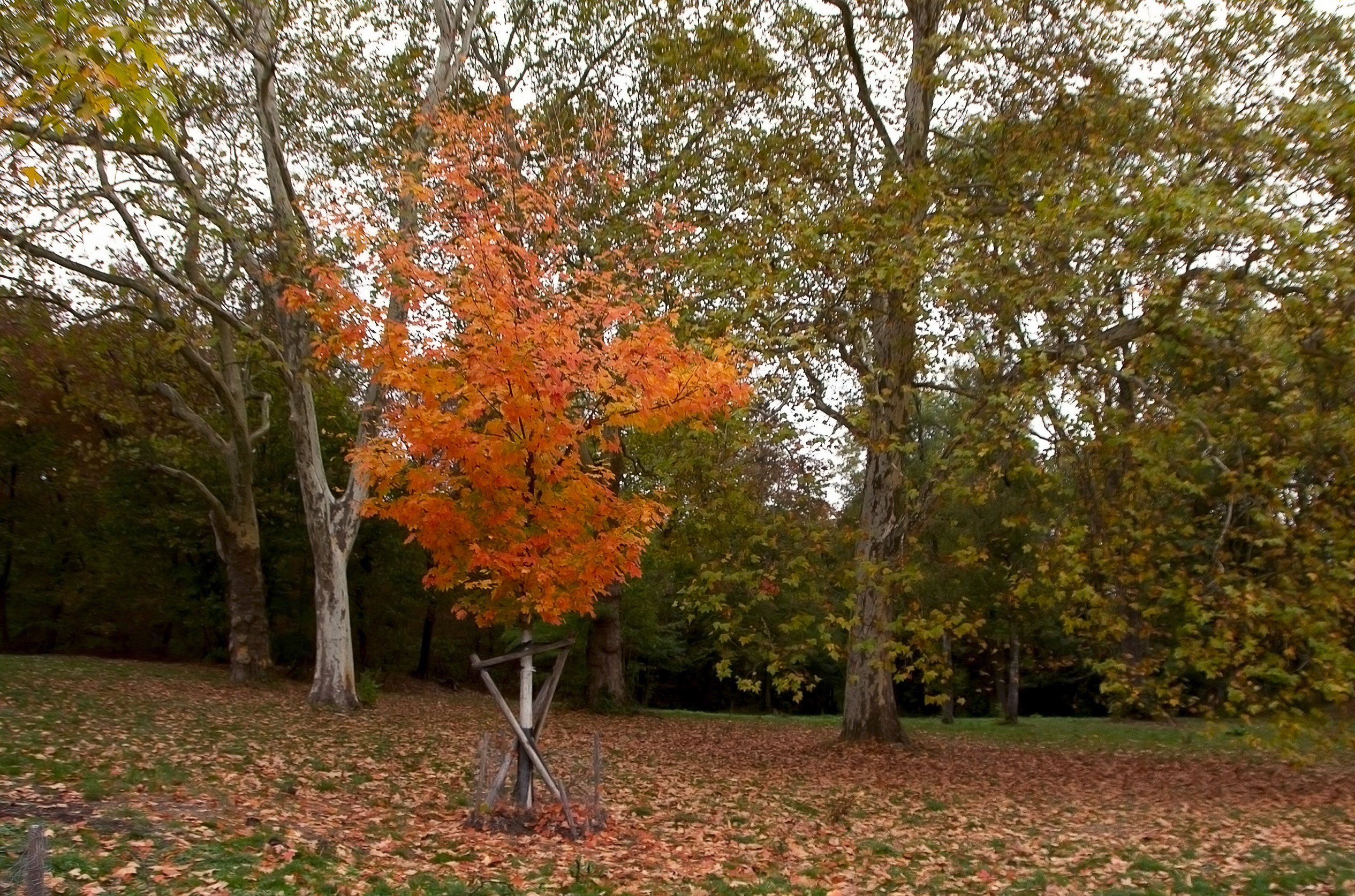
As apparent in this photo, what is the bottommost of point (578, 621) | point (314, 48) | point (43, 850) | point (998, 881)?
point (998, 881)

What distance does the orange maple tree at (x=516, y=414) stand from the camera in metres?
7.66

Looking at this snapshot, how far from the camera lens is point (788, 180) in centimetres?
1324

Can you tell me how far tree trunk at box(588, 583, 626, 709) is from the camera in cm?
2369

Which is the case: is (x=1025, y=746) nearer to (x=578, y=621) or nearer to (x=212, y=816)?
(x=578, y=621)

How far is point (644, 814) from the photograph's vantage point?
9.47 metres

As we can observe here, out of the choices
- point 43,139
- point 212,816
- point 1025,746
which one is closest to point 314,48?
point 43,139

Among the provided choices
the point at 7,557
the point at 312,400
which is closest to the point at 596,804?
the point at 312,400

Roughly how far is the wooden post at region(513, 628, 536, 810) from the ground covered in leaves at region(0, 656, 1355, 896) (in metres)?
0.41

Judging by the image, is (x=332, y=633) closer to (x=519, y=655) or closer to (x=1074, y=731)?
(x=519, y=655)

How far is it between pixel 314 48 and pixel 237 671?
13125 millimetres

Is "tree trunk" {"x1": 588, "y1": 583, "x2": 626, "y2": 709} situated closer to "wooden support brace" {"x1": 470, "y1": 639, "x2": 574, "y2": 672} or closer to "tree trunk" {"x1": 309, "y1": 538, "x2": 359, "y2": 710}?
"tree trunk" {"x1": 309, "y1": 538, "x2": 359, "y2": 710}

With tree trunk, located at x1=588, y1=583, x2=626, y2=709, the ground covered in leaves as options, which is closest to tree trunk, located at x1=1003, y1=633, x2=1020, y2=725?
the ground covered in leaves

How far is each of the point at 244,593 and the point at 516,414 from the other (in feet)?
57.4

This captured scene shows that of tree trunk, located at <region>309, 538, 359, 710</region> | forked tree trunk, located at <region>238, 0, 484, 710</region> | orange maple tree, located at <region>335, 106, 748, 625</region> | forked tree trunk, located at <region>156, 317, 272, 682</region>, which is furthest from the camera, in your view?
forked tree trunk, located at <region>156, 317, 272, 682</region>
